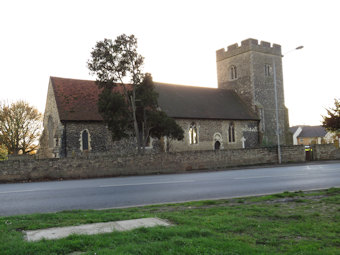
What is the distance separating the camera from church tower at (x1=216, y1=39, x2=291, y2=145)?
134 ft

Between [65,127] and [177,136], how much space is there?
1018 centimetres

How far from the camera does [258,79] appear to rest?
41.6 meters

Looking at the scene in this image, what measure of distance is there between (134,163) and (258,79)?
1038 inches

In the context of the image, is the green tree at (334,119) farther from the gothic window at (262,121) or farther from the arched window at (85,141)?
the arched window at (85,141)

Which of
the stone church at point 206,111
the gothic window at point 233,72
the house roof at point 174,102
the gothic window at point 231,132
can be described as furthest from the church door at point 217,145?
the gothic window at point 233,72

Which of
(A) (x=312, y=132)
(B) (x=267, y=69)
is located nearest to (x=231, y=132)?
(B) (x=267, y=69)

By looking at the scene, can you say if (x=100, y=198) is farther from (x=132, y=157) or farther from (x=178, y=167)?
(x=178, y=167)

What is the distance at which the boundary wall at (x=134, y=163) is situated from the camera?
733 inches

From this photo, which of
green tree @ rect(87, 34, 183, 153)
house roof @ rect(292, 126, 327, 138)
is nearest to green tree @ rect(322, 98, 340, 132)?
green tree @ rect(87, 34, 183, 153)

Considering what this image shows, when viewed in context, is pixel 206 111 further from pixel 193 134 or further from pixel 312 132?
pixel 312 132

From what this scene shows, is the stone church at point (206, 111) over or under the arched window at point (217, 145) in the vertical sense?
over

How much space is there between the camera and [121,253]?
3719 mm

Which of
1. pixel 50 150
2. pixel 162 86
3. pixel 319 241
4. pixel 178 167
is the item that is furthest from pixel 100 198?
pixel 162 86

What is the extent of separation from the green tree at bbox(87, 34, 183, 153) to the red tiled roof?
16.7 feet
